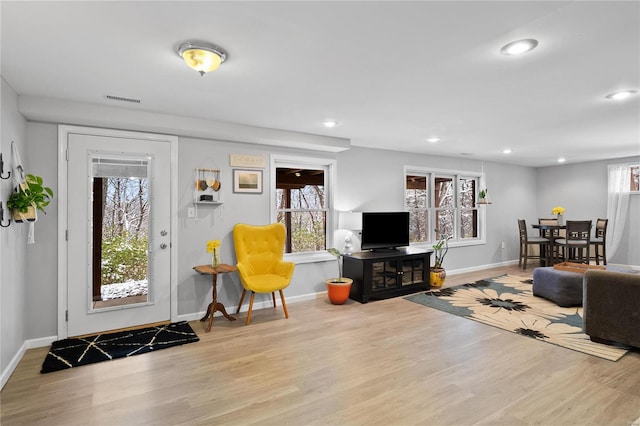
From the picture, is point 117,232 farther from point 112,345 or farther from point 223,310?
point 223,310

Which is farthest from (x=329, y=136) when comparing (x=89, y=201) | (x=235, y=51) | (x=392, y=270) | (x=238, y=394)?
(x=238, y=394)

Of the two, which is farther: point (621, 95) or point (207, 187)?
point (207, 187)

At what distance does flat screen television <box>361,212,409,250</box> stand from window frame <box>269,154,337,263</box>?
1.65ft

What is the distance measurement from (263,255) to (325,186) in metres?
1.52

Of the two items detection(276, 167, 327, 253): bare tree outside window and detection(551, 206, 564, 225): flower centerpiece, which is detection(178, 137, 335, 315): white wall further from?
detection(551, 206, 564, 225): flower centerpiece

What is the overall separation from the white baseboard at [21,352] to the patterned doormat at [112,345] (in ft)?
0.25

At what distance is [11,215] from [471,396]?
3688 mm

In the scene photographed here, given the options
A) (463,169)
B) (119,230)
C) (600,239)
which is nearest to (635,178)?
(600,239)

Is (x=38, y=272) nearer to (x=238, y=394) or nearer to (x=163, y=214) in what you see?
(x=163, y=214)

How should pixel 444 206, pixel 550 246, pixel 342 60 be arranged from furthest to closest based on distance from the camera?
pixel 550 246 < pixel 444 206 < pixel 342 60

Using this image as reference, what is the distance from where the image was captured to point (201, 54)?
2.18 m

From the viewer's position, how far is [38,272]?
3320mm

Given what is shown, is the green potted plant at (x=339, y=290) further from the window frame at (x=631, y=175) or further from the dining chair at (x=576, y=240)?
the window frame at (x=631, y=175)

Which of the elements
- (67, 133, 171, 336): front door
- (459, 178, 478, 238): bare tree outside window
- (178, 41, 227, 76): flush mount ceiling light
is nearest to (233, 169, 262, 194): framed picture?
(67, 133, 171, 336): front door
